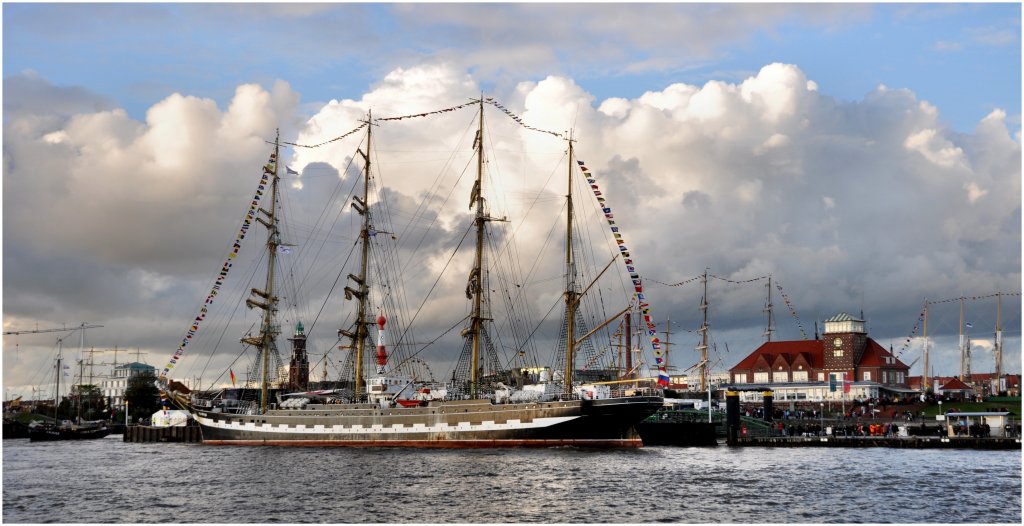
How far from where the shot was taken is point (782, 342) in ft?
650

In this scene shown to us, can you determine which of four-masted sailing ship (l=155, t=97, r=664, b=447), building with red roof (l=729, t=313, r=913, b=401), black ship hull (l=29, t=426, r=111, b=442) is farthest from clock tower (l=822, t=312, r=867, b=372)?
black ship hull (l=29, t=426, r=111, b=442)

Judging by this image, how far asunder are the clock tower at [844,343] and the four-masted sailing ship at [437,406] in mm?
76776

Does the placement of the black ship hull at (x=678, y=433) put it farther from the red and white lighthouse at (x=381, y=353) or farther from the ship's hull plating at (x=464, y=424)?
the red and white lighthouse at (x=381, y=353)

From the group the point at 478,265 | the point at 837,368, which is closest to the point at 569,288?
the point at 478,265

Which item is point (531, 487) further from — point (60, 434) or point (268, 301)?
point (60, 434)

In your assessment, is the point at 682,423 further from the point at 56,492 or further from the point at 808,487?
the point at 56,492

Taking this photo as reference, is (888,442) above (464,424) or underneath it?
underneath

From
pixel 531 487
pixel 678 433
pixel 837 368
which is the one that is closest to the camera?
pixel 531 487

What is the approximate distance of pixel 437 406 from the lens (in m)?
102

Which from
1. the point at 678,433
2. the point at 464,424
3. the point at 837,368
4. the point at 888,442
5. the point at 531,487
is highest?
the point at 837,368

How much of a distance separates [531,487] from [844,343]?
429 feet

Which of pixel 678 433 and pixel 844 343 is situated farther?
pixel 844 343

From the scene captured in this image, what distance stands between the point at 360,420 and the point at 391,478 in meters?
37.8

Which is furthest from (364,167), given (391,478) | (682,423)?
(391,478)
